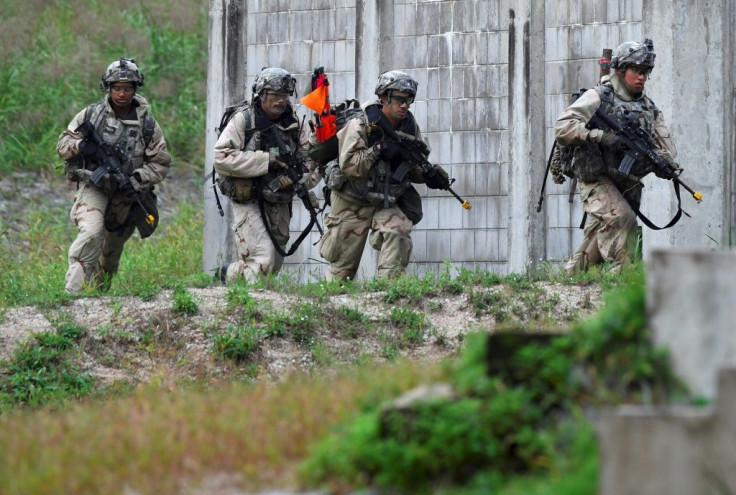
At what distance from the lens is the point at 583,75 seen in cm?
1343

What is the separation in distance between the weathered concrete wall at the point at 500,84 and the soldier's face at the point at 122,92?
2.06m

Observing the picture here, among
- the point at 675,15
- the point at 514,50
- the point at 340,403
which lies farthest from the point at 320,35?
the point at 340,403

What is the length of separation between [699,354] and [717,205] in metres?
8.15

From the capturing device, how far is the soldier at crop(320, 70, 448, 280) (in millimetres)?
12039

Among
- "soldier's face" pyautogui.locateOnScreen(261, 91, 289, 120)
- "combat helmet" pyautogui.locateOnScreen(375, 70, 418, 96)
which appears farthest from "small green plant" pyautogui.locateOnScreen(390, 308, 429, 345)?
"soldier's face" pyautogui.locateOnScreen(261, 91, 289, 120)

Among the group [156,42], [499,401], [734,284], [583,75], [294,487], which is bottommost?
[294,487]

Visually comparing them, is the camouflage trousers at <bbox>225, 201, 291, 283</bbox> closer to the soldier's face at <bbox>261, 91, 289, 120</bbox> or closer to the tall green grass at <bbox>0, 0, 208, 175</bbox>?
the soldier's face at <bbox>261, 91, 289, 120</bbox>

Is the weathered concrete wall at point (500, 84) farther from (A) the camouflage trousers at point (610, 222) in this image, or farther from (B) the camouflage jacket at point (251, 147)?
(B) the camouflage jacket at point (251, 147)

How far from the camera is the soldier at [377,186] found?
12039 mm

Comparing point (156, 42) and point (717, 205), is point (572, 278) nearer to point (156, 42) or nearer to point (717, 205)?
point (717, 205)

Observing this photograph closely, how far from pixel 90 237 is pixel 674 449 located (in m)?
8.54

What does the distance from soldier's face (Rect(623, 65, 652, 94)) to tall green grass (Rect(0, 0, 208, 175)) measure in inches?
428

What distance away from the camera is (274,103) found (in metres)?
12.2

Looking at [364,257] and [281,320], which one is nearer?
[281,320]
